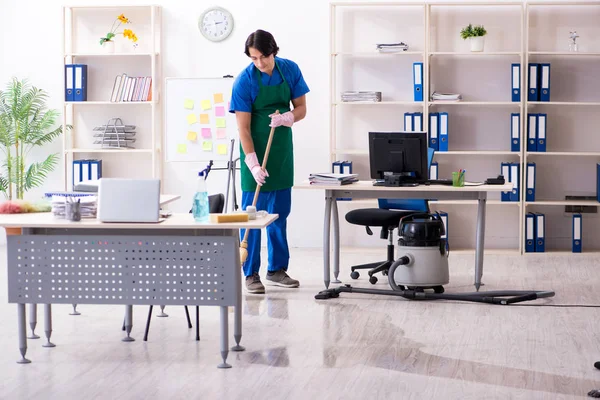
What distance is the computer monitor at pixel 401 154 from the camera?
17.0 feet

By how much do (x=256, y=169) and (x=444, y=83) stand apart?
2.75m

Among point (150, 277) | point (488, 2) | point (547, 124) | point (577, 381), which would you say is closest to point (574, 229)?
point (547, 124)

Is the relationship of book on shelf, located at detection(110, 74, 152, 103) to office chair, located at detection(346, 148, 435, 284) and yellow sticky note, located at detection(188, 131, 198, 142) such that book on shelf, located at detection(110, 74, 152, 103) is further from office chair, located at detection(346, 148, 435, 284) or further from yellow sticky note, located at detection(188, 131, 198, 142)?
office chair, located at detection(346, 148, 435, 284)

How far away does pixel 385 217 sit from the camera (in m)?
5.53

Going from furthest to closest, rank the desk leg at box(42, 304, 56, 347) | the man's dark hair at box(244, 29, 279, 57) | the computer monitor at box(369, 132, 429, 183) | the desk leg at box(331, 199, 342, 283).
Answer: the desk leg at box(331, 199, 342, 283)
the computer monitor at box(369, 132, 429, 183)
the man's dark hair at box(244, 29, 279, 57)
the desk leg at box(42, 304, 56, 347)

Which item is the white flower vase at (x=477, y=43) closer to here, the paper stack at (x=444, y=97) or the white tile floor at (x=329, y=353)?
the paper stack at (x=444, y=97)

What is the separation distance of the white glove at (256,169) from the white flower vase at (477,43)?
267 cm

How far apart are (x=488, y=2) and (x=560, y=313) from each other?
122 inches

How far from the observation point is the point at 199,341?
429 cm

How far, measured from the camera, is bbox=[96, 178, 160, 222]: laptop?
12.5ft

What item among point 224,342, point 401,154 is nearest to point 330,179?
point 401,154

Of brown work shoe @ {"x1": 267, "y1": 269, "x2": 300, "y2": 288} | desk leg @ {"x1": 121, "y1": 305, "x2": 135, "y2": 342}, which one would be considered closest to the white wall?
brown work shoe @ {"x1": 267, "y1": 269, "x2": 300, "y2": 288}

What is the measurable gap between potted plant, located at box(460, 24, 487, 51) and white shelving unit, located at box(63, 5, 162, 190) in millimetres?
2513

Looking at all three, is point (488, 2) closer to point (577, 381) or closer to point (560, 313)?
point (560, 313)
